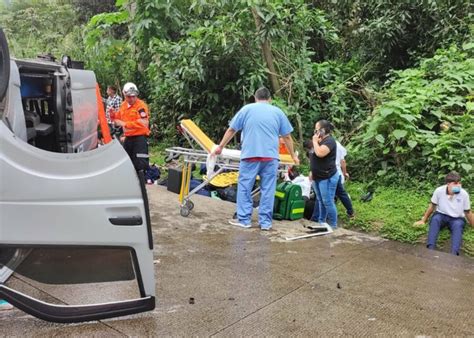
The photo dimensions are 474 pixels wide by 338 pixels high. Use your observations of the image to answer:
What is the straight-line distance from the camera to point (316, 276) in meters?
3.94

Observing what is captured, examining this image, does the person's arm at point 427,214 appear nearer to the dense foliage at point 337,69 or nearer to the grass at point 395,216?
the grass at point 395,216

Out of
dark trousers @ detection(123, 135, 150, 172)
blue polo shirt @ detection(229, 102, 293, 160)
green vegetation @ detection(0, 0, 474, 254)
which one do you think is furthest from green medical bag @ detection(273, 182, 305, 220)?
dark trousers @ detection(123, 135, 150, 172)

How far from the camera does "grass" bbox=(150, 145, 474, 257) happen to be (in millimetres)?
5113

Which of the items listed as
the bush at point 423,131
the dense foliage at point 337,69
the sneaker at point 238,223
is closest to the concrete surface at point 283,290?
the sneaker at point 238,223

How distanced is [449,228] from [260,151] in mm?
2277

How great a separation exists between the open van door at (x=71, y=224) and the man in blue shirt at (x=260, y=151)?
2.85 meters

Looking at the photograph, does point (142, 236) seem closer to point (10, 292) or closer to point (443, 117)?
point (10, 292)

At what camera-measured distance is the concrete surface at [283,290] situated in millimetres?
2947

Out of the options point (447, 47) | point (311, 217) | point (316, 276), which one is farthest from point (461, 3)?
point (316, 276)

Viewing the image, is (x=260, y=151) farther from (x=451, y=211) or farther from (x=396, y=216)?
(x=451, y=211)

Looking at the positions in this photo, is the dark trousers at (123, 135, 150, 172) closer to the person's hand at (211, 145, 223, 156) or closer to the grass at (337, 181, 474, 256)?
the person's hand at (211, 145, 223, 156)

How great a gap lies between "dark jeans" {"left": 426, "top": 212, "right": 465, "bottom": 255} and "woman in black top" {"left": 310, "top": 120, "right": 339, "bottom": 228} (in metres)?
1.14

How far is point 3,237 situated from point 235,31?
641cm

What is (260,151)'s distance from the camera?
5.26 m
